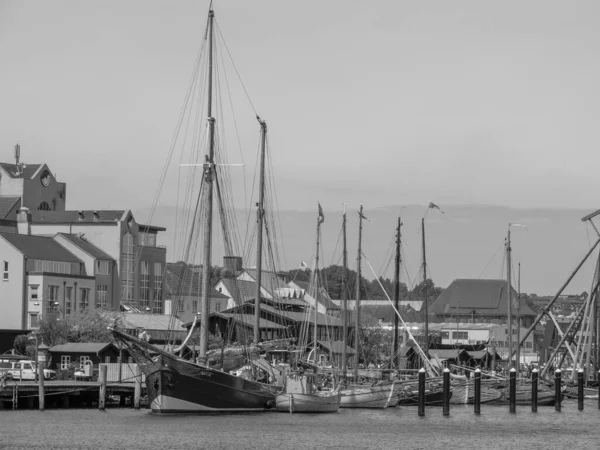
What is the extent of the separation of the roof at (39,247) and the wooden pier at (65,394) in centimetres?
5389

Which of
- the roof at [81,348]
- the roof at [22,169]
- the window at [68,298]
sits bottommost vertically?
the roof at [81,348]

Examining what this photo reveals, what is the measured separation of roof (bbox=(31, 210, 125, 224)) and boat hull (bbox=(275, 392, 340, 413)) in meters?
78.6

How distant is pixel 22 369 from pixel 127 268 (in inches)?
2436

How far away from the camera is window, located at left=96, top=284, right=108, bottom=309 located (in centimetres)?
15718

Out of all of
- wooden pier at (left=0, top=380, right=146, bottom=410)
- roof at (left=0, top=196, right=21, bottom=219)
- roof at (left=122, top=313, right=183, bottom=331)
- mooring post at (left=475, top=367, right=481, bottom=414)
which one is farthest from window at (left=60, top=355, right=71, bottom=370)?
roof at (left=0, top=196, right=21, bottom=219)

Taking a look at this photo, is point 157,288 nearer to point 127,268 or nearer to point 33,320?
point 127,268

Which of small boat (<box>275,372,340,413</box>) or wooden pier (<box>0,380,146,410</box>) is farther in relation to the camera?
wooden pier (<box>0,380,146,410</box>)

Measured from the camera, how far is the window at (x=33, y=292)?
147 metres

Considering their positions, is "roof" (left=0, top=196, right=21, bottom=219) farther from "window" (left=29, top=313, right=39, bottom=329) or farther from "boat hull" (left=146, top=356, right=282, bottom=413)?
"boat hull" (left=146, top=356, right=282, bottom=413)

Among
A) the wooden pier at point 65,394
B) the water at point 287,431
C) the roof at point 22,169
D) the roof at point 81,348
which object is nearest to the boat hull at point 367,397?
the water at point 287,431

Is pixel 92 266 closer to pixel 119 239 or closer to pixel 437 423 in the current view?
pixel 119 239

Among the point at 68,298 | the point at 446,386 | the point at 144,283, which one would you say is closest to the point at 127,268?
the point at 144,283

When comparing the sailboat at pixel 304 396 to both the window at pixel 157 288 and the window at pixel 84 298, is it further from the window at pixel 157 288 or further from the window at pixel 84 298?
the window at pixel 157 288

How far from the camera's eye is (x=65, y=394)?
3656 inches
